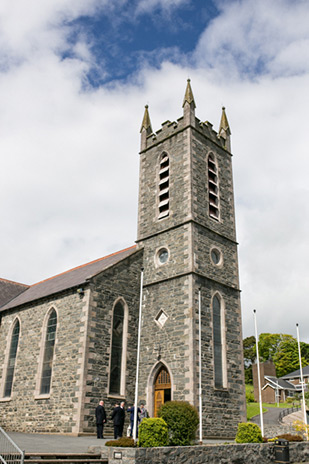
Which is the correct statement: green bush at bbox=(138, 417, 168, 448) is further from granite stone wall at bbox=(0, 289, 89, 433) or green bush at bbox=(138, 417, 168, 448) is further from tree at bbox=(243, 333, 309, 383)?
tree at bbox=(243, 333, 309, 383)

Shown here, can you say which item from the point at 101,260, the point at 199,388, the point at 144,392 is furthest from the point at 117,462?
the point at 101,260

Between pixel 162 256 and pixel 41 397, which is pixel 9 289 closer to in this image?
pixel 41 397

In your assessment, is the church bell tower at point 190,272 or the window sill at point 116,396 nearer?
the window sill at point 116,396

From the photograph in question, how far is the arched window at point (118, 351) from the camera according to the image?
2130 centimetres

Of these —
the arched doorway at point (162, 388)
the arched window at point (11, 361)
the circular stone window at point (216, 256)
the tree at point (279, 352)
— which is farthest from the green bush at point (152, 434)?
the tree at point (279, 352)

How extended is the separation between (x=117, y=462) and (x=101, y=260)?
19.1 m

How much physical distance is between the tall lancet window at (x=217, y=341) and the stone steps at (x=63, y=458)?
1010cm

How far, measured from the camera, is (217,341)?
22469 millimetres

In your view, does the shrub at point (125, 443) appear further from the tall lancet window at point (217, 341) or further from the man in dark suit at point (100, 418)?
the tall lancet window at point (217, 341)

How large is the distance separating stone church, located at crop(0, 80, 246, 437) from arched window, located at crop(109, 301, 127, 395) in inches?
2.0

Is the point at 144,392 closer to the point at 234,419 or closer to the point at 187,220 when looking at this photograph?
the point at 234,419

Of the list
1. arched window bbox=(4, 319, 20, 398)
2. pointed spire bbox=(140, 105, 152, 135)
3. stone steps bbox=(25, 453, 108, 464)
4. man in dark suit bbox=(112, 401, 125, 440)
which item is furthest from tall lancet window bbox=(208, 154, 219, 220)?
stone steps bbox=(25, 453, 108, 464)

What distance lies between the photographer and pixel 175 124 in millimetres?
27812

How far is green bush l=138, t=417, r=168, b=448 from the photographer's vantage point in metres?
12.9
